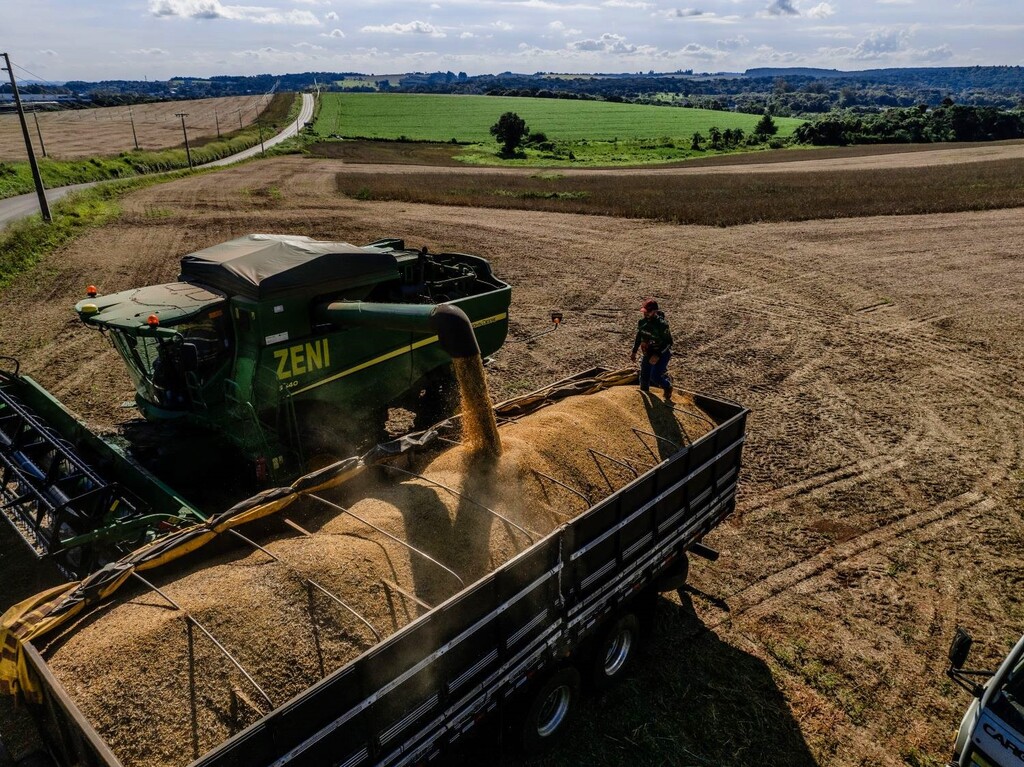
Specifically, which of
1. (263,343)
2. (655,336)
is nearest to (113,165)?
(263,343)

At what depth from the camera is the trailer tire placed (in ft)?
19.9

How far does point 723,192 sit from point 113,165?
44.5 m

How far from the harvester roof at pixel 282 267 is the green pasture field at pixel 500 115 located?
76086 mm

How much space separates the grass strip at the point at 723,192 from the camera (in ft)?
103

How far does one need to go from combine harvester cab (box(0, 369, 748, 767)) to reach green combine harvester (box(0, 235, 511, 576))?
1.44m

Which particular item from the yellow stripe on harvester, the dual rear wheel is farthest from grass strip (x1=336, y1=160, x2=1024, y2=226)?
the dual rear wheel

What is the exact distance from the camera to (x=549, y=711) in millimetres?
5785

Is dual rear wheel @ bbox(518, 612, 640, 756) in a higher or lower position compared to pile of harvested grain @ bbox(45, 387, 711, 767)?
lower

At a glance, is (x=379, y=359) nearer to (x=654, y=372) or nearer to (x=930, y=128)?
(x=654, y=372)

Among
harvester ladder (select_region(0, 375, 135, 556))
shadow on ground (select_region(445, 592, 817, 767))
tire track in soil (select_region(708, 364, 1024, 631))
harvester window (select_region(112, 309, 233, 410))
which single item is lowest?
tire track in soil (select_region(708, 364, 1024, 631))

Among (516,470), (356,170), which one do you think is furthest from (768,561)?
(356,170)

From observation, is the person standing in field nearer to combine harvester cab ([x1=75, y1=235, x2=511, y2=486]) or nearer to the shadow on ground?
combine harvester cab ([x1=75, y1=235, x2=511, y2=486])

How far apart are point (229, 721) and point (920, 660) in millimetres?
6625

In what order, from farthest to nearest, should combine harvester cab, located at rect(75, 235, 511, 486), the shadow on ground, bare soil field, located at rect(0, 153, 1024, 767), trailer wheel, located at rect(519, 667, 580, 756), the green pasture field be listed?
1. the green pasture field
2. combine harvester cab, located at rect(75, 235, 511, 486)
3. bare soil field, located at rect(0, 153, 1024, 767)
4. the shadow on ground
5. trailer wheel, located at rect(519, 667, 580, 756)
